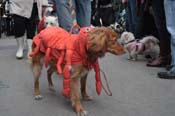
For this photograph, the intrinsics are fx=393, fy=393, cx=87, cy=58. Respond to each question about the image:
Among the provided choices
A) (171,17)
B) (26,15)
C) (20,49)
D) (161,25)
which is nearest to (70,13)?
(171,17)

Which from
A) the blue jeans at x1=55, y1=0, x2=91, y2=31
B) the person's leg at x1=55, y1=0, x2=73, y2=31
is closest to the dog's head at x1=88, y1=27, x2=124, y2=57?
the blue jeans at x1=55, y1=0, x2=91, y2=31

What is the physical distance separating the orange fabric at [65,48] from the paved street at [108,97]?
1.02 ft

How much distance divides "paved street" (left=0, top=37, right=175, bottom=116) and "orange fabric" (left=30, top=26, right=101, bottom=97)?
0.31 m

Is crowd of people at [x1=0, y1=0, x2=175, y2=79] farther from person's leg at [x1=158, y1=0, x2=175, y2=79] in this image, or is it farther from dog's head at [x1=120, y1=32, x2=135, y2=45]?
dog's head at [x1=120, y1=32, x2=135, y2=45]

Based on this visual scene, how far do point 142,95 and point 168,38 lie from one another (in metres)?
2.21

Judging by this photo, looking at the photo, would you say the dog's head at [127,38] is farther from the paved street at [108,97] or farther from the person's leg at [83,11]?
the person's leg at [83,11]

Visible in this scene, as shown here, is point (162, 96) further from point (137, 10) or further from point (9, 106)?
point (137, 10)

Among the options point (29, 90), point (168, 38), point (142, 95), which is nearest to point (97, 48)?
point (142, 95)

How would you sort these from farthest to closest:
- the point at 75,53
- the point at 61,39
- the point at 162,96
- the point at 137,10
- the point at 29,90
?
the point at 137,10
the point at 29,90
the point at 162,96
the point at 61,39
the point at 75,53

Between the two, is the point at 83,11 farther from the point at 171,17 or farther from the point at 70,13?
the point at 171,17

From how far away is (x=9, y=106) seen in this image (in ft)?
14.7

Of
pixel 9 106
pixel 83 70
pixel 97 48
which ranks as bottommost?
pixel 9 106

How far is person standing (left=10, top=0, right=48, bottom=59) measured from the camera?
25.2ft

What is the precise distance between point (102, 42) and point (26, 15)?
429cm
